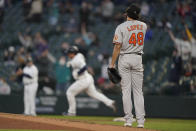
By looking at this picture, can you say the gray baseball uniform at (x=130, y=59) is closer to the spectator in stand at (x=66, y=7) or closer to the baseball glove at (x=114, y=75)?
the baseball glove at (x=114, y=75)

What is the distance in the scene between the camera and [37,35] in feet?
69.1

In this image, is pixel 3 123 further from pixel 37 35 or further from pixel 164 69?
pixel 37 35

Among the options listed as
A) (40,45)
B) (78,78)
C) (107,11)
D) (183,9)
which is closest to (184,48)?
(183,9)

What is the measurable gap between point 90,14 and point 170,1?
153 inches

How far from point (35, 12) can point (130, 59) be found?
14.9 metres

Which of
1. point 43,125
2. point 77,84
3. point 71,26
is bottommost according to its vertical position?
point 43,125

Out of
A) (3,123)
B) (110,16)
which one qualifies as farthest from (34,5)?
(3,123)

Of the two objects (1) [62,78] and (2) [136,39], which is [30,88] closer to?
(1) [62,78]

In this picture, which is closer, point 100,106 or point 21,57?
point 100,106

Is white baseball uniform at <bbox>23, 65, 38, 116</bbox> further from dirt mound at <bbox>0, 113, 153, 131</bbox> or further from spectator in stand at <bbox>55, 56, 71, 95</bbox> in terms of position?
dirt mound at <bbox>0, 113, 153, 131</bbox>

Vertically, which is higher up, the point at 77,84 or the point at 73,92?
the point at 77,84

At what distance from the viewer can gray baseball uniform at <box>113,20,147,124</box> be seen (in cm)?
872

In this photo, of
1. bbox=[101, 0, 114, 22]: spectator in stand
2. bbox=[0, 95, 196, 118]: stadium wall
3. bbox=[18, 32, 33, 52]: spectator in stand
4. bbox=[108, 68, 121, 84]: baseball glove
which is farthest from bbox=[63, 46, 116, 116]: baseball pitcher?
bbox=[101, 0, 114, 22]: spectator in stand

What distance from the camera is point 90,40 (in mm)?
20906
